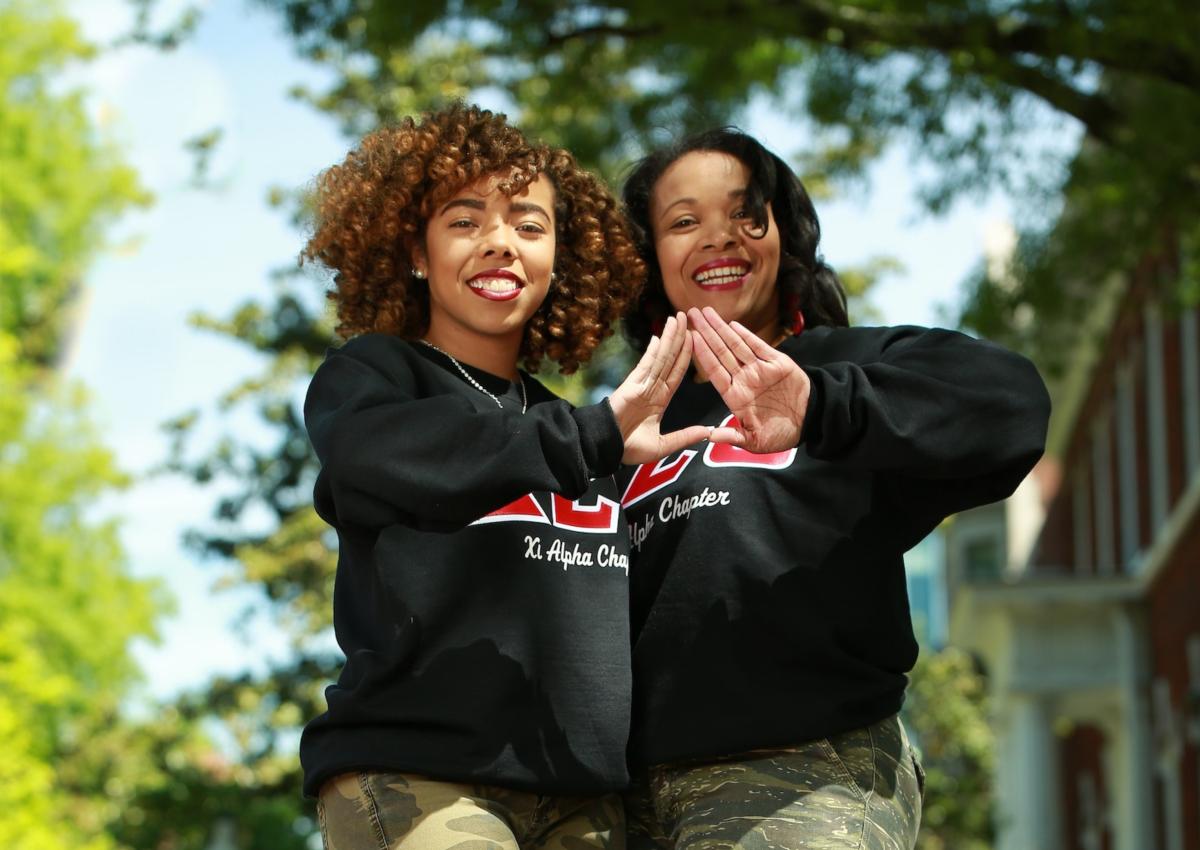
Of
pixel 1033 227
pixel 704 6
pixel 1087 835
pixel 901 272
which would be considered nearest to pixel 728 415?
pixel 704 6

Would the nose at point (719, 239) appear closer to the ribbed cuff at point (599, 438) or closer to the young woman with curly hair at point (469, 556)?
the young woman with curly hair at point (469, 556)

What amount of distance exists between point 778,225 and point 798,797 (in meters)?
1.29

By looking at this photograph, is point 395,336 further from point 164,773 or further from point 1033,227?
point 164,773

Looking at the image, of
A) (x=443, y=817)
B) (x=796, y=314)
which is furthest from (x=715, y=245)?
(x=443, y=817)

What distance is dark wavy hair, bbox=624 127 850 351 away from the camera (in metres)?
4.08

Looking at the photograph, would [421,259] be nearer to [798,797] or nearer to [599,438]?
[599,438]

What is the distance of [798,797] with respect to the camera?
11.1 feet

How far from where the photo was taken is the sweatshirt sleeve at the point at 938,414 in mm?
3332

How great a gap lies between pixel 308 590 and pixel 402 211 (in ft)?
48.2

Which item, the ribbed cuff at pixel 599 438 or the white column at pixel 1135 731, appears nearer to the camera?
the ribbed cuff at pixel 599 438

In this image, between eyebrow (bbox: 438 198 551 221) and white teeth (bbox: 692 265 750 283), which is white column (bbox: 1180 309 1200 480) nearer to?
white teeth (bbox: 692 265 750 283)

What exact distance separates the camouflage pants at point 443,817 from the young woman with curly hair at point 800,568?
0.17 metres

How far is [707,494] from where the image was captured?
365cm

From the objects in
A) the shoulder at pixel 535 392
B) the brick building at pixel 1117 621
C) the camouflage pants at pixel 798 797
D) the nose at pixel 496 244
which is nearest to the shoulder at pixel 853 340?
the shoulder at pixel 535 392
